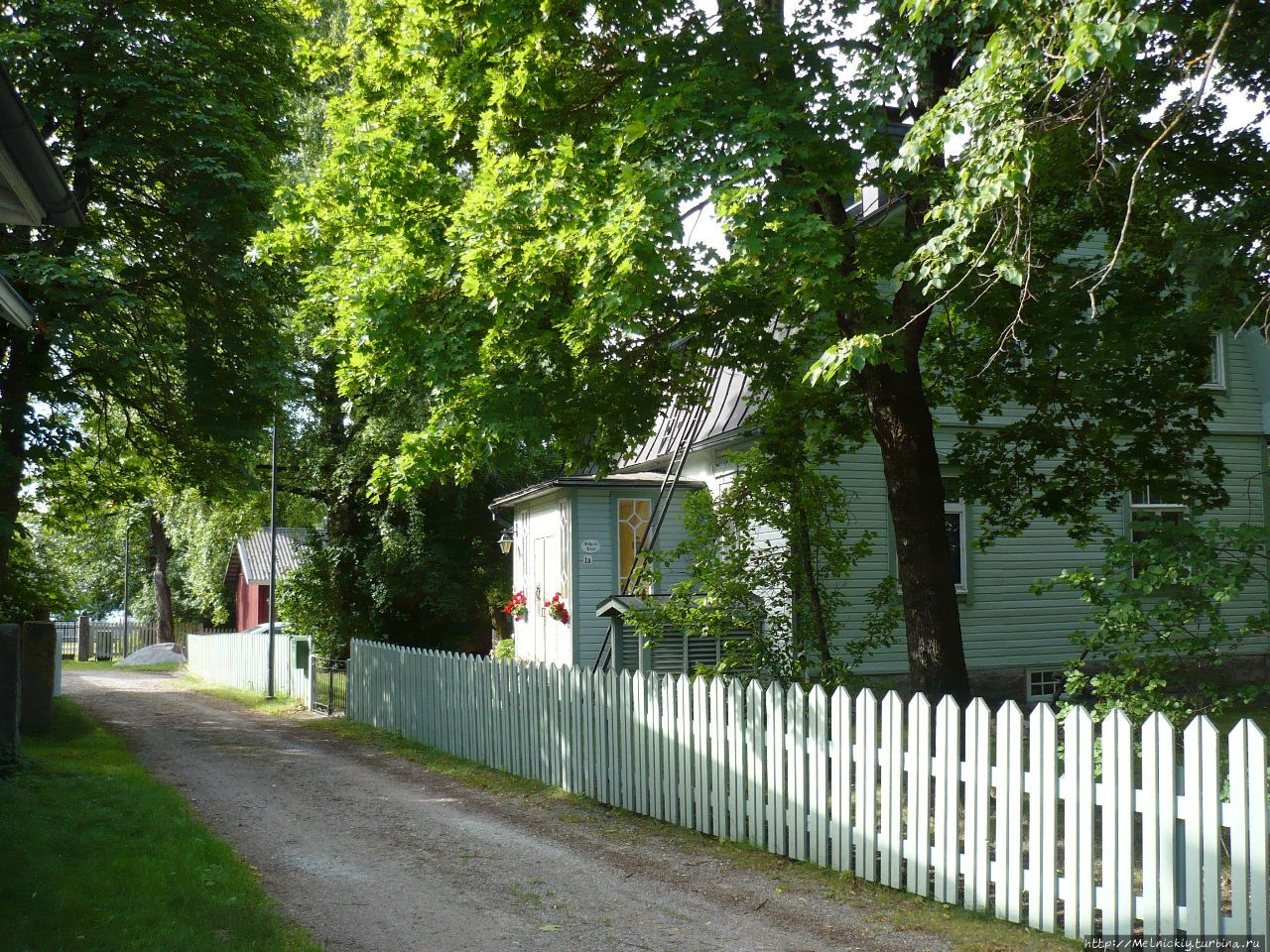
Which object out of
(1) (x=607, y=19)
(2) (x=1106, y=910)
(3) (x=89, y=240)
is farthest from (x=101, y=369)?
(2) (x=1106, y=910)

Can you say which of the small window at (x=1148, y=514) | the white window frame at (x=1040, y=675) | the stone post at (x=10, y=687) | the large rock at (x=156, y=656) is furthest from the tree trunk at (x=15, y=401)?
the large rock at (x=156, y=656)

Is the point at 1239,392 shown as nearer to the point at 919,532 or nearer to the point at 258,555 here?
the point at 919,532

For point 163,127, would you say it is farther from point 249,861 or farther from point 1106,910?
point 1106,910

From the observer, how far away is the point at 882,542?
18062 mm

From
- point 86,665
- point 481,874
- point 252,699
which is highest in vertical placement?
point 481,874

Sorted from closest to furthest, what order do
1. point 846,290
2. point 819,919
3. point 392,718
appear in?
1. point 819,919
2. point 846,290
3. point 392,718

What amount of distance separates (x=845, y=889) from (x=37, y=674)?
1255cm

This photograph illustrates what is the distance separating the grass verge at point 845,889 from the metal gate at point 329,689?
378 inches

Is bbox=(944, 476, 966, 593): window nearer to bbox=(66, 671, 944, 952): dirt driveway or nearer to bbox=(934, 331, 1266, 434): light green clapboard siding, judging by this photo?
bbox=(934, 331, 1266, 434): light green clapboard siding

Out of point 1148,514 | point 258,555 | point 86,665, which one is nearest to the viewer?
point 1148,514

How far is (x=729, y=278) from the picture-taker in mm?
10883

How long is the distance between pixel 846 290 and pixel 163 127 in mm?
11897

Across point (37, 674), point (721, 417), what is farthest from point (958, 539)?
point (37, 674)

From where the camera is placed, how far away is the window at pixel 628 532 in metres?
20.3
